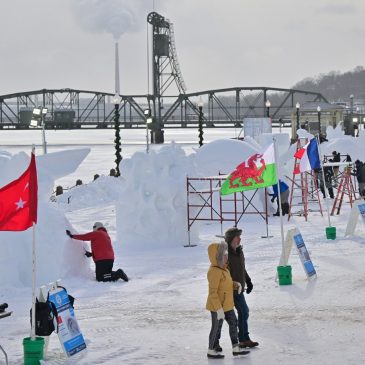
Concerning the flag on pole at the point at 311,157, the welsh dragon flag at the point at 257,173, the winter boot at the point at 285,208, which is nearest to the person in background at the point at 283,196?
the winter boot at the point at 285,208

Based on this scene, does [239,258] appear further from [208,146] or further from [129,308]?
[208,146]

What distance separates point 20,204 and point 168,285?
5328 mm

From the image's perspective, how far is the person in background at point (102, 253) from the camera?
15891 millimetres

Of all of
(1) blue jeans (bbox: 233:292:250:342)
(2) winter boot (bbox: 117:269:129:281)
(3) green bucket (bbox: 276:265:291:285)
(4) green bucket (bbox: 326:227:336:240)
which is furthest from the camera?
(4) green bucket (bbox: 326:227:336:240)

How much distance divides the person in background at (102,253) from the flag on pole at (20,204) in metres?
5.16

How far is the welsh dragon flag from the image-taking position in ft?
55.4

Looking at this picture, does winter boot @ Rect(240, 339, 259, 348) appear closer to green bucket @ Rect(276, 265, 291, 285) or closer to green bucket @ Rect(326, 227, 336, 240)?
green bucket @ Rect(276, 265, 291, 285)

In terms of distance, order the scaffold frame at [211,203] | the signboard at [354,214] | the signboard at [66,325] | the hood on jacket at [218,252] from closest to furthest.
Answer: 1. the hood on jacket at [218,252]
2. the signboard at [66,325]
3. the signboard at [354,214]
4. the scaffold frame at [211,203]

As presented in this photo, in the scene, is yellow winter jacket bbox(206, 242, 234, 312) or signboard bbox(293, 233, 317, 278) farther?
signboard bbox(293, 233, 317, 278)

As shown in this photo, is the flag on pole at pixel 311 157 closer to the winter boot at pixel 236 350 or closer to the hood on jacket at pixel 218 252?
the winter boot at pixel 236 350

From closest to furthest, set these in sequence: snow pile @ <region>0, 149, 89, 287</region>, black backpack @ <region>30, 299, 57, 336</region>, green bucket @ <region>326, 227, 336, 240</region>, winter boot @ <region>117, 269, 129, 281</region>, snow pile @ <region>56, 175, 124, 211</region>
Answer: black backpack @ <region>30, 299, 57, 336</region> < snow pile @ <region>0, 149, 89, 287</region> < winter boot @ <region>117, 269, 129, 281</region> < green bucket @ <region>326, 227, 336, 240</region> < snow pile @ <region>56, 175, 124, 211</region>

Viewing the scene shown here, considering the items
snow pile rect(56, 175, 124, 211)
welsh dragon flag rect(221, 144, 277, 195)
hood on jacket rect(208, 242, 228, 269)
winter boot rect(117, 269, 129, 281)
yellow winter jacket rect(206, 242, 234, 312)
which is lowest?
snow pile rect(56, 175, 124, 211)

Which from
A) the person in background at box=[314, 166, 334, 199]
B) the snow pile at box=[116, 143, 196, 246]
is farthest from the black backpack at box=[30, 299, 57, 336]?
the person in background at box=[314, 166, 334, 199]

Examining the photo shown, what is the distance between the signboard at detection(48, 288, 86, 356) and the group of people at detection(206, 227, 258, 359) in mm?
1465
